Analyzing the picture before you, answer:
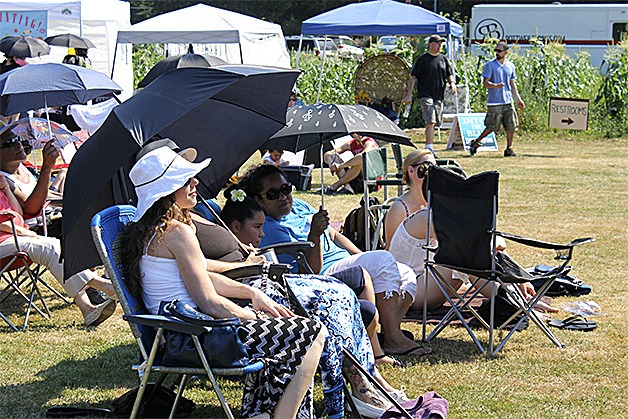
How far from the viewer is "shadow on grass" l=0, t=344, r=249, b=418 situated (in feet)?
14.5

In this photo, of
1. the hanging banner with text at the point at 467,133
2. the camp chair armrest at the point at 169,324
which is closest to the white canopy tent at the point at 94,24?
the hanging banner with text at the point at 467,133

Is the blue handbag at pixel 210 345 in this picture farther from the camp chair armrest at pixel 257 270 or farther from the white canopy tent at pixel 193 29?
the white canopy tent at pixel 193 29

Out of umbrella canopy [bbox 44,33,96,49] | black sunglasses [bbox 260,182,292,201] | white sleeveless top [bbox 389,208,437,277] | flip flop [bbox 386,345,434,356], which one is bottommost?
flip flop [bbox 386,345,434,356]

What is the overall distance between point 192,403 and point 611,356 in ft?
7.90

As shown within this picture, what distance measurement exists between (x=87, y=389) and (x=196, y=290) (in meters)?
1.28

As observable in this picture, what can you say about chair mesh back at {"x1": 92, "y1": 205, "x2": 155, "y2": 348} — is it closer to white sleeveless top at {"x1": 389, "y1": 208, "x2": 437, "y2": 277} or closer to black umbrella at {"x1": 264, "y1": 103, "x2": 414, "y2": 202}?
black umbrella at {"x1": 264, "y1": 103, "x2": 414, "y2": 202}

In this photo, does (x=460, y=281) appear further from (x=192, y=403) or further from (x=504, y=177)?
(x=504, y=177)

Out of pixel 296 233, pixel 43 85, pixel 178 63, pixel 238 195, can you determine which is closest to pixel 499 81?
pixel 178 63

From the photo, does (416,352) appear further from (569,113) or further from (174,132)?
(569,113)

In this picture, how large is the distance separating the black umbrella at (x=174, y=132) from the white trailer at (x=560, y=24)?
21.8 m

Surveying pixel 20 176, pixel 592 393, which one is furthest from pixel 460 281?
pixel 20 176

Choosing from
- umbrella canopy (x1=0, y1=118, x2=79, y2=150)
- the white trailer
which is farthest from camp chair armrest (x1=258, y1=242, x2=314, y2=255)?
the white trailer

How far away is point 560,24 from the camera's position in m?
27.1

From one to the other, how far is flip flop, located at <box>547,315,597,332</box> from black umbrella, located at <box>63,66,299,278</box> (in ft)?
7.12
